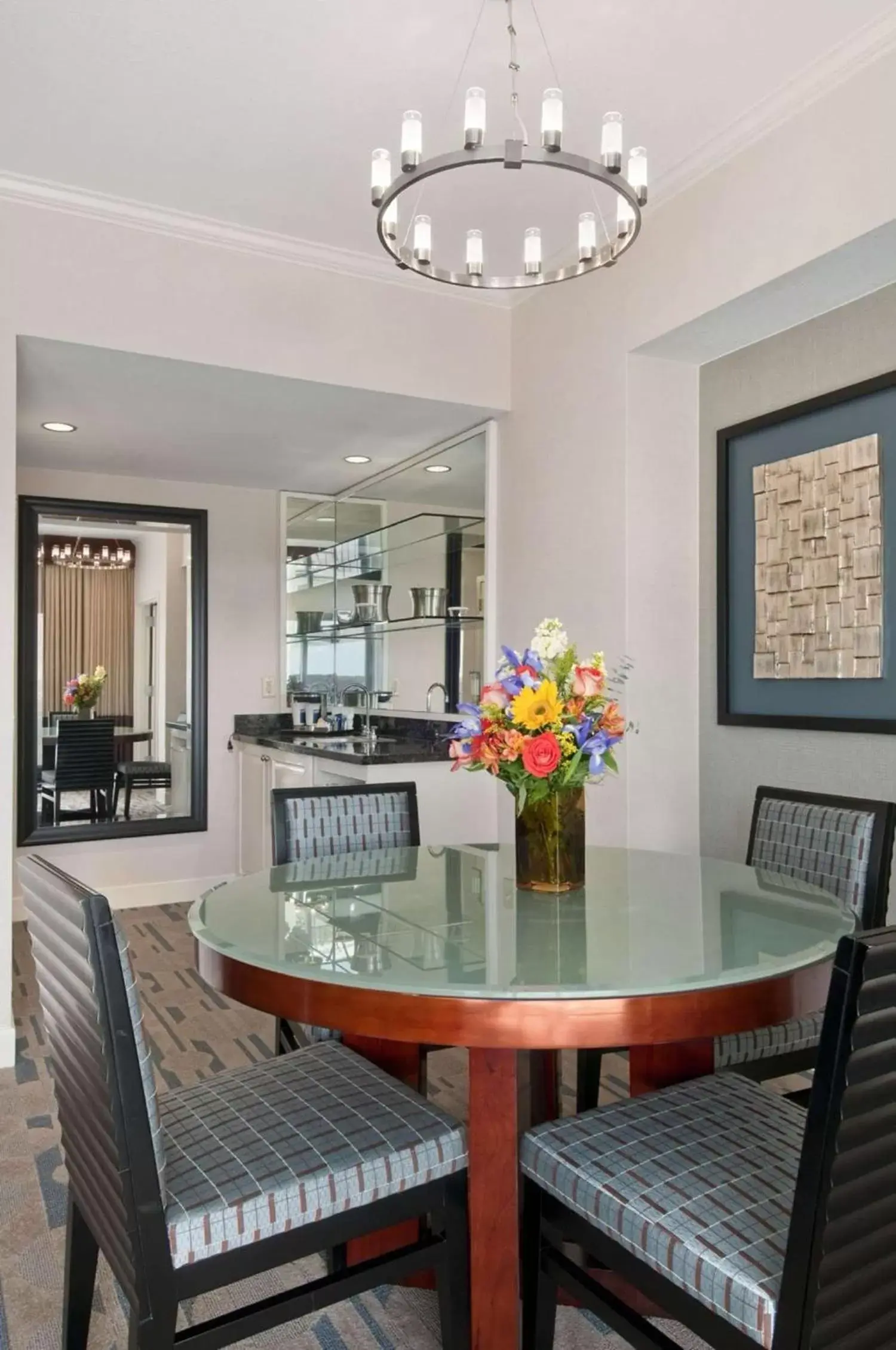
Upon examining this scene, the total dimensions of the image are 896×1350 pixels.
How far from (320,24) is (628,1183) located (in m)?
2.53

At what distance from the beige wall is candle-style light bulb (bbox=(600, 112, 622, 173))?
1181mm

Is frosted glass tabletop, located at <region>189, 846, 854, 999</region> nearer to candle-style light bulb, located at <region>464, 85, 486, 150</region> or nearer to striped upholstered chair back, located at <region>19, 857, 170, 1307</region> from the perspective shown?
striped upholstered chair back, located at <region>19, 857, 170, 1307</region>

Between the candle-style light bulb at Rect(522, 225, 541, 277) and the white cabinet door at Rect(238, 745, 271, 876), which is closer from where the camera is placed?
the candle-style light bulb at Rect(522, 225, 541, 277)

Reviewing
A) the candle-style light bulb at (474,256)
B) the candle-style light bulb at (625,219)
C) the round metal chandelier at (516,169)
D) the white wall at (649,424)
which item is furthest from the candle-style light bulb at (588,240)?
the white wall at (649,424)

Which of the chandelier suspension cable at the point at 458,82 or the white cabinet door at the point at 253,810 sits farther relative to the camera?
the white cabinet door at the point at 253,810

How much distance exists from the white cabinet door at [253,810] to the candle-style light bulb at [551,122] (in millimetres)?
3719

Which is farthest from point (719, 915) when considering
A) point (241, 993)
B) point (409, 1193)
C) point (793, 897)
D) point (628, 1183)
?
point (241, 993)

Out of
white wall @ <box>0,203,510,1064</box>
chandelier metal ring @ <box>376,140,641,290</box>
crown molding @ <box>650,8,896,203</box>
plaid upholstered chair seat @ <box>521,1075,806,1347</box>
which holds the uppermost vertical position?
crown molding @ <box>650,8,896,203</box>

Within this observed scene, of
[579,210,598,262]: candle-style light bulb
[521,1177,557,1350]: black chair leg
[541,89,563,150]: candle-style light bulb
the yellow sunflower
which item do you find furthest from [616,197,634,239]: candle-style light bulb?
[521,1177,557,1350]: black chair leg

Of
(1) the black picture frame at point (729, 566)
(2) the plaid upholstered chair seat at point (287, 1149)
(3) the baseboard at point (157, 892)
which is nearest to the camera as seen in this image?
(2) the plaid upholstered chair seat at point (287, 1149)

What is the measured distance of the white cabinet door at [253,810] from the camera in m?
5.00

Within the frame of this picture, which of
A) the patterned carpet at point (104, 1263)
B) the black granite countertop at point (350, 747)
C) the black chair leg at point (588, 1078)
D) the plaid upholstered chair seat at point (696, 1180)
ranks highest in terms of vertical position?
the black granite countertop at point (350, 747)

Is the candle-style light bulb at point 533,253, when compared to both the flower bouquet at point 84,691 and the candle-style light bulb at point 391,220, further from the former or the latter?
the flower bouquet at point 84,691

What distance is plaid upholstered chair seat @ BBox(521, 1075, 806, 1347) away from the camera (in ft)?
3.89
